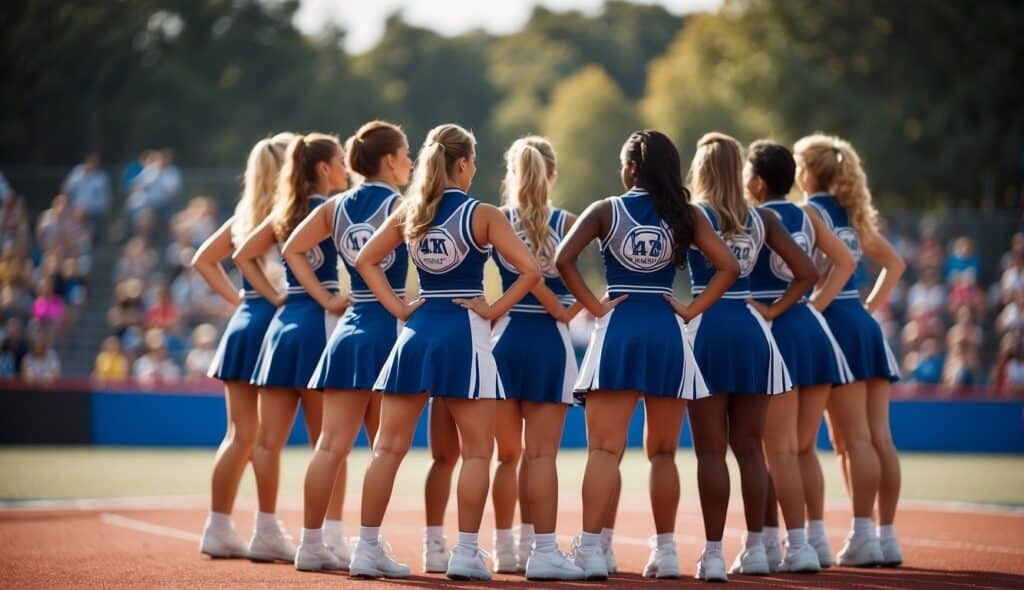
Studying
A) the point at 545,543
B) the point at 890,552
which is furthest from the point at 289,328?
the point at 890,552

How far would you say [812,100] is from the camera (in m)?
39.8

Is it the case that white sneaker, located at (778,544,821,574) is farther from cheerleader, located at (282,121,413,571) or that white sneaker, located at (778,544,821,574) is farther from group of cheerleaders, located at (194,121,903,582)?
cheerleader, located at (282,121,413,571)

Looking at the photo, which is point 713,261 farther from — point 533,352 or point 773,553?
point 773,553

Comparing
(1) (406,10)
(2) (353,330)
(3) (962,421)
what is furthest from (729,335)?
(1) (406,10)

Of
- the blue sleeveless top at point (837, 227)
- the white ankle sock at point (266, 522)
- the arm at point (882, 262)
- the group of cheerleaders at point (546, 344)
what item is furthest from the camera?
the arm at point (882, 262)

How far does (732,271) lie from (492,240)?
1262 millimetres

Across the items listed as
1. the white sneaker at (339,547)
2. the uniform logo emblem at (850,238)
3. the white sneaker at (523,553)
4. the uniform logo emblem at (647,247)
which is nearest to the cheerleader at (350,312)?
the white sneaker at (339,547)

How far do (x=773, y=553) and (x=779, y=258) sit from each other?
1684 millimetres

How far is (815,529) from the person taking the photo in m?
8.96

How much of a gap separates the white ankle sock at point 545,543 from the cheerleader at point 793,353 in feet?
4.59

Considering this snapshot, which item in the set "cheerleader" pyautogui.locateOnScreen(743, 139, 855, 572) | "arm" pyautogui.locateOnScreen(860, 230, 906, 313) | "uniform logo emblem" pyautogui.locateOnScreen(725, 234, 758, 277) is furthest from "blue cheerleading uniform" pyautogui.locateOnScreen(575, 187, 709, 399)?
"arm" pyautogui.locateOnScreen(860, 230, 906, 313)

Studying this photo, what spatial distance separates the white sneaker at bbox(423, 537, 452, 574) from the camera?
8.38 meters

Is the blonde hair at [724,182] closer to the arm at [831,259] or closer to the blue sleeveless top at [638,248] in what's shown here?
the blue sleeveless top at [638,248]

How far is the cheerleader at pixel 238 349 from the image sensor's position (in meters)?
9.00
